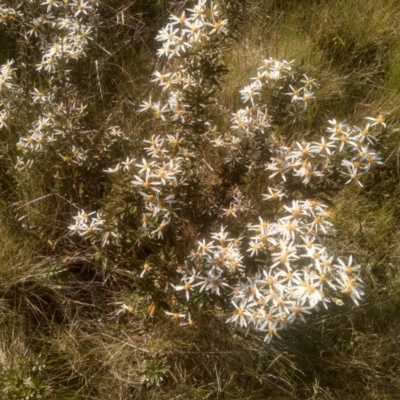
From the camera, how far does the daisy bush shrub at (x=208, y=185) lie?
72.6 inches

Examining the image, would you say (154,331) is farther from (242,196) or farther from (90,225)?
(242,196)

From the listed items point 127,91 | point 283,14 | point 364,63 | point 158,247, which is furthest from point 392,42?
point 158,247

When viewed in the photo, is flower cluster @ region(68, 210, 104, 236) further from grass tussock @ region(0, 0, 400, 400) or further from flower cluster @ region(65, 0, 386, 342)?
grass tussock @ region(0, 0, 400, 400)

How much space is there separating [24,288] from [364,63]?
2.46 meters

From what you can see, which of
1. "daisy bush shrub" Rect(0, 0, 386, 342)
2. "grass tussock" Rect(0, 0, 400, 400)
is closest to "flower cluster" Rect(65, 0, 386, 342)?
"daisy bush shrub" Rect(0, 0, 386, 342)

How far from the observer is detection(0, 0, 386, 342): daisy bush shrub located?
6.05 feet

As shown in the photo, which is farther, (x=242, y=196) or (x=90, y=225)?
(x=242, y=196)

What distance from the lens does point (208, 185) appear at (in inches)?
92.0

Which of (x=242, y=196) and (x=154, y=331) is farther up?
(x=242, y=196)

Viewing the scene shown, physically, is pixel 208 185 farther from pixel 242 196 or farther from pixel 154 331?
pixel 154 331

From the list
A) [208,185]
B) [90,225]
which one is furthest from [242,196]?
[90,225]

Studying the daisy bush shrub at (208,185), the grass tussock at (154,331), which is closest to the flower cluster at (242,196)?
the daisy bush shrub at (208,185)

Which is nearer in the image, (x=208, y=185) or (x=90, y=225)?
(x=90, y=225)

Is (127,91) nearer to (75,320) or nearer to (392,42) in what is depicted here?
(75,320)
